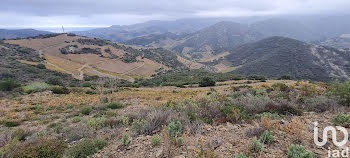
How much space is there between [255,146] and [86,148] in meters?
3.85

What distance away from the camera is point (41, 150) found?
3873mm

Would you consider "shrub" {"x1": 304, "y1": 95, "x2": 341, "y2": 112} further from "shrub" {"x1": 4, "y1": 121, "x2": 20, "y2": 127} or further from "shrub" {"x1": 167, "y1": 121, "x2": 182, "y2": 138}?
"shrub" {"x1": 4, "y1": 121, "x2": 20, "y2": 127}

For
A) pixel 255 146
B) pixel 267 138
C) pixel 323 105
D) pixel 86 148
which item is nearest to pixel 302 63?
pixel 323 105

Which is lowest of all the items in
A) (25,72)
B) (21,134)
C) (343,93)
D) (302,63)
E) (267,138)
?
(302,63)

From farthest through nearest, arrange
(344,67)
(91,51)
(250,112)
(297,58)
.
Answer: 1. (297,58)
2. (344,67)
3. (91,51)
4. (250,112)

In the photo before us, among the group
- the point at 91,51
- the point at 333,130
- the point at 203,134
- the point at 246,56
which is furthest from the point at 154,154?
the point at 246,56

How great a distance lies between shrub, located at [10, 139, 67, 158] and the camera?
3.75 m

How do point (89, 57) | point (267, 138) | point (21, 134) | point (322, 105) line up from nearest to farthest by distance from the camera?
point (267, 138) → point (21, 134) → point (322, 105) → point (89, 57)

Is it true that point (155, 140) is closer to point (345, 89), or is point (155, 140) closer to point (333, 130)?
point (333, 130)

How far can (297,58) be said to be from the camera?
113312mm

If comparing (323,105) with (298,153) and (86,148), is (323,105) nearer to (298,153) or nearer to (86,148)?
(298,153)

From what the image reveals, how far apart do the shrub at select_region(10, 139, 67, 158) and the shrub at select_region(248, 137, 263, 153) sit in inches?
169

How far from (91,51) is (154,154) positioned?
98534 millimetres

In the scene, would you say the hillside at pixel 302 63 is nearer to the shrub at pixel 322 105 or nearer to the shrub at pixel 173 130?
the shrub at pixel 322 105
